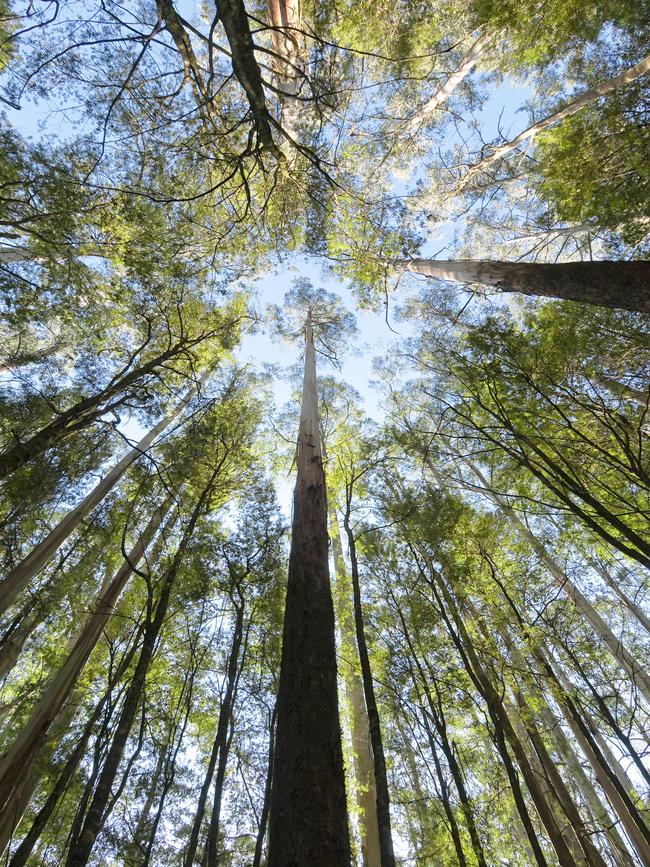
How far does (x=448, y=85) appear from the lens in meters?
7.96

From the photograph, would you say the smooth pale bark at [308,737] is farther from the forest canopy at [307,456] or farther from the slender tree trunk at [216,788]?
the slender tree trunk at [216,788]

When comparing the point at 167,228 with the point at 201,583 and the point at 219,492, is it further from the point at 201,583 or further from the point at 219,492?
the point at 201,583

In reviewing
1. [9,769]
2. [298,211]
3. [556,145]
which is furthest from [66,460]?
[556,145]

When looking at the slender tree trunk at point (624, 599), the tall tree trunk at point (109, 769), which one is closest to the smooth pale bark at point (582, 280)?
the tall tree trunk at point (109, 769)

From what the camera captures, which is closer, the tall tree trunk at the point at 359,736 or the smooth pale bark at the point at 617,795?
the smooth pale bark at the point at 617,795

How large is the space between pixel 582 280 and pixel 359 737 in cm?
1005

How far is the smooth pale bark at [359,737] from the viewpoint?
24.3 ft

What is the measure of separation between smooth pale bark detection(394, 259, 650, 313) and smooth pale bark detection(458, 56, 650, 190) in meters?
4.58

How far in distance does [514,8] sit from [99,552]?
12.7 metres

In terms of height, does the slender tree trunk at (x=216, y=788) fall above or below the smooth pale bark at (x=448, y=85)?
below

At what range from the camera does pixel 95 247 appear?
257 inches

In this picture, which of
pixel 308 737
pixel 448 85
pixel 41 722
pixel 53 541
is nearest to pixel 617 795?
pixel 308 737

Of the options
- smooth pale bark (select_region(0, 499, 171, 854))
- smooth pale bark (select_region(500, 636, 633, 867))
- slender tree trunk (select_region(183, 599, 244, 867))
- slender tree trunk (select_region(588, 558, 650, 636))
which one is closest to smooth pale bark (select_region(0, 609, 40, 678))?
smooth pale bark (select_region(0, 499, 171, 854))

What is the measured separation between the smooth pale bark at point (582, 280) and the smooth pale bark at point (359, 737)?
6741 mm
